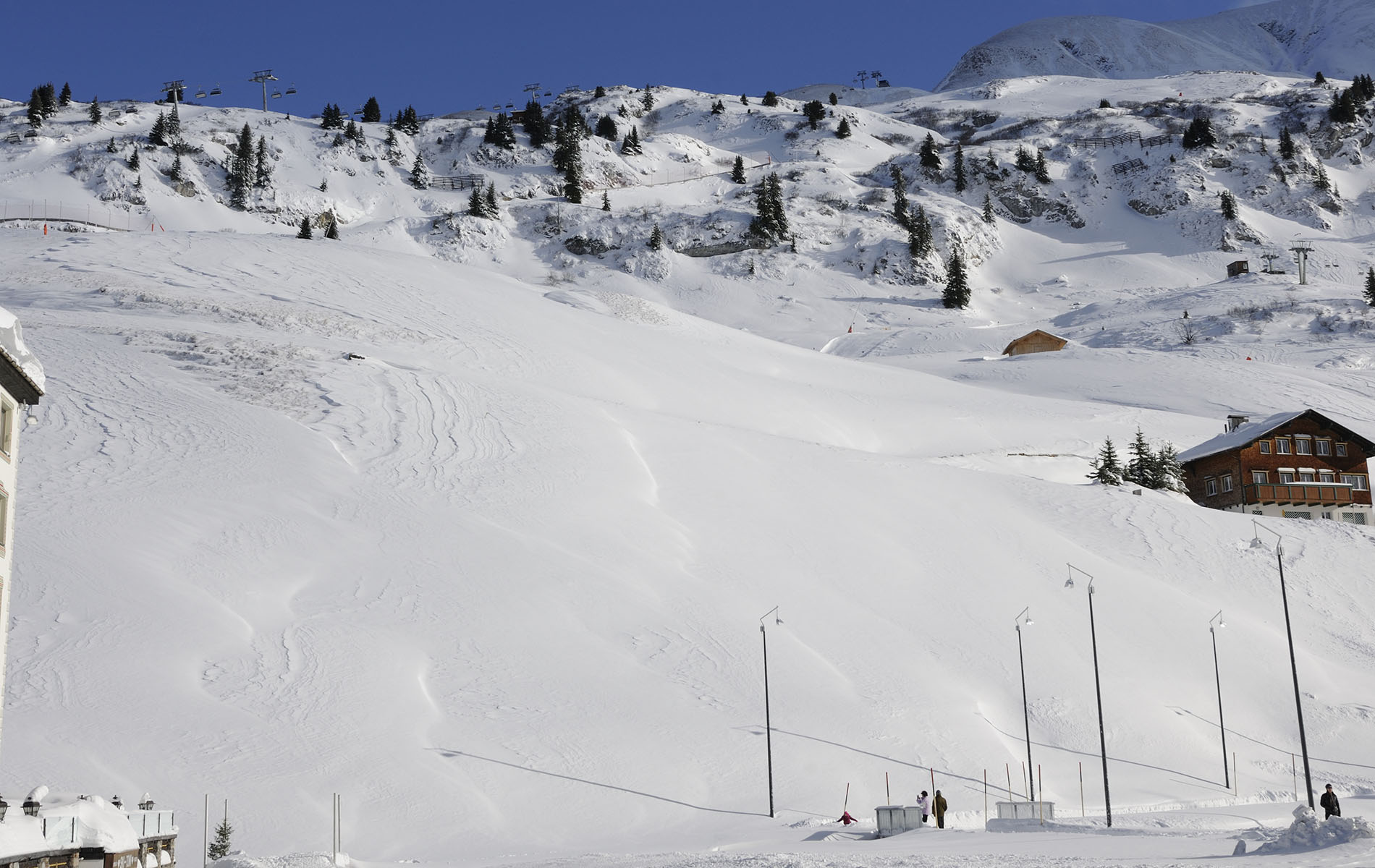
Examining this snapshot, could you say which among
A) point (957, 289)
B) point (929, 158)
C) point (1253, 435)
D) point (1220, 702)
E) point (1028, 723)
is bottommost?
point (1028, 723)

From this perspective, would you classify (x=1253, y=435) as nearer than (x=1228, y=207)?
Yes

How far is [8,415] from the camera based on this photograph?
18500 mm

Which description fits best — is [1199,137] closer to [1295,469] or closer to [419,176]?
[419,176]

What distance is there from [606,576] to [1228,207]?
432 ft

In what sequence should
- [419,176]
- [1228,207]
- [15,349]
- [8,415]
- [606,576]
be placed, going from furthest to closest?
[419,176]
[1228,207]
[606,576]
[8,415]
[15,349]

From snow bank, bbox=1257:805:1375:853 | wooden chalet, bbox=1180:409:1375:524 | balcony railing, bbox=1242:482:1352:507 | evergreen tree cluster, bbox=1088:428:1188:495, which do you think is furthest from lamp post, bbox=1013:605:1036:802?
wooden chalet, bbox=1180:409:1375:524

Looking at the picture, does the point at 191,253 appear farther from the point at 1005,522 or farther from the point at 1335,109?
the point at 1335,109

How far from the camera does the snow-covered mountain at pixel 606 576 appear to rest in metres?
28.9

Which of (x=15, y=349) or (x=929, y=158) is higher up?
(x=929, y=158)

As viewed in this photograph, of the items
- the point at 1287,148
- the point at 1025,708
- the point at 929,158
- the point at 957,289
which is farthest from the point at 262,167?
the point at 1025,708

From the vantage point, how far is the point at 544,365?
6700cm

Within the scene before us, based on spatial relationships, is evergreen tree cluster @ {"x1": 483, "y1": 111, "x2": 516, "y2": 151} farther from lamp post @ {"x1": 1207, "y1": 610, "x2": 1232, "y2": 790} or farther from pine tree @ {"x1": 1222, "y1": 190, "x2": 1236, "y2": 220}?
lamp post @ {"x1": 1207, "y1": 610, "x2": 1232, "y2": 790}

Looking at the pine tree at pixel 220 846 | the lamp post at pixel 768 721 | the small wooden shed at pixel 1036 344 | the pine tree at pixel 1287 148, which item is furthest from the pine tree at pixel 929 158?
the pine tree at pixel 220 846

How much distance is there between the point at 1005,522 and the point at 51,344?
142 feet
